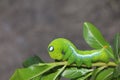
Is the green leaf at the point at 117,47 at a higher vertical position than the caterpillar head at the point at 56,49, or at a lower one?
lower

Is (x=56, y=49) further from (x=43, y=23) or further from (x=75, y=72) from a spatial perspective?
(x=43, y=23)

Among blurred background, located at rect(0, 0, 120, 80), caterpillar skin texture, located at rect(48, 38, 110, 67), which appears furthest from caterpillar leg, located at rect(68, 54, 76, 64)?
blurred background, located at rect(0, 0, 120, 80)

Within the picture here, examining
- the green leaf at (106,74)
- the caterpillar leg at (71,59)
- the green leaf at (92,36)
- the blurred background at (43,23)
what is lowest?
the green leaf at (106,74)

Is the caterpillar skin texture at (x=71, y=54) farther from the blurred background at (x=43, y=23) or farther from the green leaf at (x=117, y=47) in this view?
the blurred background at (x=43, y=23)

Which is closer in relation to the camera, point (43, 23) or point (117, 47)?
point (117, 47)

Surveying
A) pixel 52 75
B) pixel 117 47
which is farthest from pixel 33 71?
pixel 117 47

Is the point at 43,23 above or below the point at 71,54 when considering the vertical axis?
above

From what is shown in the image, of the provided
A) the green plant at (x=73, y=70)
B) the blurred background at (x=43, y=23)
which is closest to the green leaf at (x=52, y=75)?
the green plant at (x=73, y=70)

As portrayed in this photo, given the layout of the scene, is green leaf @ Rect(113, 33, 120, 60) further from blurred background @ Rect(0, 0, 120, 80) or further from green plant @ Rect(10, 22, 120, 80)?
blurred background @ Rect(0, 0, 120, 80)
